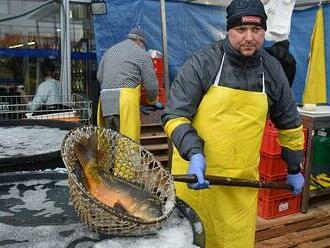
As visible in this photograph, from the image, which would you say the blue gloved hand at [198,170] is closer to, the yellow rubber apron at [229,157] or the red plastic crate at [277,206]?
the yellow rubber apron at [229,157]

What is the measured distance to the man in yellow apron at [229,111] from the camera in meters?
1.80

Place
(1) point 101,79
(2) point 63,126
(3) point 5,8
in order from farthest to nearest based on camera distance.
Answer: (3) point 5,8, (1) point 101,79, (2) point 63,126

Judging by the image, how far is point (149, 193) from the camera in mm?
1552

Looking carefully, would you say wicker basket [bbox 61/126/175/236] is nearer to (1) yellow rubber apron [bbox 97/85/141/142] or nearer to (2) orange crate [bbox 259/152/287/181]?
(2) orange crate [bbox 259/152/287/181]

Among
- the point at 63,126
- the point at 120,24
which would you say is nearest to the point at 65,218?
the point at 63,126

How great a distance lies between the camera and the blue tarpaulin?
5.09 meters

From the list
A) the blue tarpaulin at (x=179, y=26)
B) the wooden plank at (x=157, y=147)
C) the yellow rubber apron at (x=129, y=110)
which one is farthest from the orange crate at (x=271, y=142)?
the blue tarpaulin at (x=179, y=26)

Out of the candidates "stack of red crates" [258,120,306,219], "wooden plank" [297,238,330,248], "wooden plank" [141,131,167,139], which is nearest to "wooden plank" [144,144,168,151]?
"wooden plank" [141,131,167,139]

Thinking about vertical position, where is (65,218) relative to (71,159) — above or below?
below

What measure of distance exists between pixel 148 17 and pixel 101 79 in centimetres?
166

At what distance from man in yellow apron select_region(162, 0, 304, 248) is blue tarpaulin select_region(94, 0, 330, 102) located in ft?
11.2

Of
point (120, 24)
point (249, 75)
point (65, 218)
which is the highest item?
point (120, 24)

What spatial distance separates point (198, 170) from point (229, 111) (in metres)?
0.40

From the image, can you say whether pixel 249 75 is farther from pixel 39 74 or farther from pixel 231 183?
pixel 39 74
